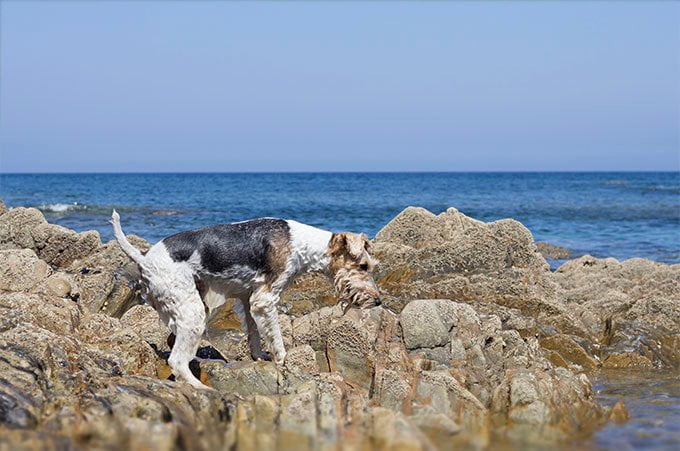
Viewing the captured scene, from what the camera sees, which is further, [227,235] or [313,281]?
[313,281]

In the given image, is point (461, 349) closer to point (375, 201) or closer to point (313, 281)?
point (313, 281)

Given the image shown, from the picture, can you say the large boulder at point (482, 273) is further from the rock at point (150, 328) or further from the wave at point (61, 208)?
the wave at point (61, 208)

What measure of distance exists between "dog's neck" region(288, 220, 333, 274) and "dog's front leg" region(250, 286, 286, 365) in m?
0.43

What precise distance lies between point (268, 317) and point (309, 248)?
2.57ft

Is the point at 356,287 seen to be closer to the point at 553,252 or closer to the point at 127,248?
the point at 127,248

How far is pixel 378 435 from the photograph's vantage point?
605cm

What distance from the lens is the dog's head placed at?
785 cm

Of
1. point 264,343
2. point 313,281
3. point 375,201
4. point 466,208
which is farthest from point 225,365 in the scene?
point 375,201

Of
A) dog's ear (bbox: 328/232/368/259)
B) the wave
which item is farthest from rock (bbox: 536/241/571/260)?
the wave

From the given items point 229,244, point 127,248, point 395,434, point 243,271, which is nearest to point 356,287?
point 243,271

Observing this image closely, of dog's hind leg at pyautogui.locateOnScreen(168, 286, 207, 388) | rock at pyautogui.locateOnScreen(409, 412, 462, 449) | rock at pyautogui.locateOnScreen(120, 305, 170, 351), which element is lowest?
rock at pyautogui.locateOnScreen(409, 412, 462, 449)

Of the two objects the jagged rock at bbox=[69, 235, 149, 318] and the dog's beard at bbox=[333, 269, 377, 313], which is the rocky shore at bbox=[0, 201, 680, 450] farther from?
the dog's beard at bbox=[333, 269, 377, 313]

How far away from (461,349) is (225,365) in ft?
8.47

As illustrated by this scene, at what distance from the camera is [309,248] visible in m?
7.80
